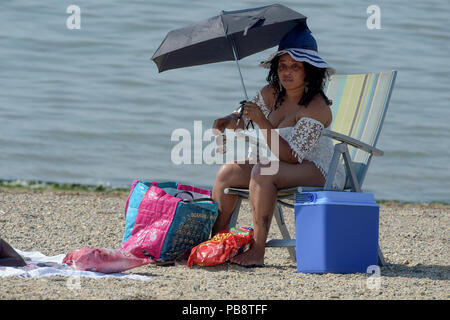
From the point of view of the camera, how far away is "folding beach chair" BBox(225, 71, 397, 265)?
149 inches

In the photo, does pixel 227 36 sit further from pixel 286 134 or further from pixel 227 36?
pixel 286 134

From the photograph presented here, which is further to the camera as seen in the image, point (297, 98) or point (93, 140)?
point (93, 140)

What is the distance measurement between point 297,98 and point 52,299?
179cm

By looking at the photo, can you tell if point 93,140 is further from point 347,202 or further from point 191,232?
point 347,202

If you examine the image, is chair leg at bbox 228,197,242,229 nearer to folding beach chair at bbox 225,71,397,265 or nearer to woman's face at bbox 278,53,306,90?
folding beach chair at bbox 225,71,397,265

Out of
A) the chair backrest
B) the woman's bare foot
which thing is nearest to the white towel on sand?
the woman's bare foot

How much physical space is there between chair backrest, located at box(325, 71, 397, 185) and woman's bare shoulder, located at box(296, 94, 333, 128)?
16.8 inches

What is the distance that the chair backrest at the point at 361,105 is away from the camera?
4.14 metres

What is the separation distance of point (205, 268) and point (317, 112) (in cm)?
98

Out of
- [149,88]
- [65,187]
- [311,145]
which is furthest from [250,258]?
[149,88]

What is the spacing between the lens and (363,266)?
354 centimetres

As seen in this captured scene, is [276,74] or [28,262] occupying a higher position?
[276,74]

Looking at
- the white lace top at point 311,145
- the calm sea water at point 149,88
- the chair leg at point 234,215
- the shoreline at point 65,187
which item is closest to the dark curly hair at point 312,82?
the white lace top at point 311,145
